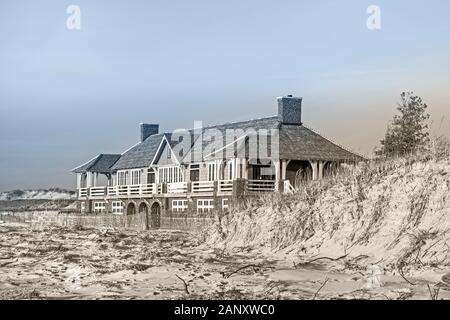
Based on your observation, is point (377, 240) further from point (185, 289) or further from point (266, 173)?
point (266, 173)

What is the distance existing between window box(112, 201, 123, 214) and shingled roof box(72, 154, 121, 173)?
6.90 metres

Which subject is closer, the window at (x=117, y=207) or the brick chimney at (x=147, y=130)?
the window at (x=117, y=207)

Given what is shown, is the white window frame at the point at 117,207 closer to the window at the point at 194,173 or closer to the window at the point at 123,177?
the window at the point at 123,177

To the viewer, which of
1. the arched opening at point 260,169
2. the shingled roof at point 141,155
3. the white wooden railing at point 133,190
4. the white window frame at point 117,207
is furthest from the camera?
the shingled roof at point 141,155

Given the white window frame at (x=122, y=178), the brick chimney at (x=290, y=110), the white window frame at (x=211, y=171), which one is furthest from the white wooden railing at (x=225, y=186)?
the white window frame at (x=122, y=178)

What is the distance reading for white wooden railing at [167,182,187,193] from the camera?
139 feet

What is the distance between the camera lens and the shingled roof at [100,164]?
Answer: 5942cm

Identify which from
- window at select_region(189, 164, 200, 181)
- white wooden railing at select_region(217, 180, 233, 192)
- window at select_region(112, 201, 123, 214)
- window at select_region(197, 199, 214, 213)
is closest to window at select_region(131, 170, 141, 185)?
window at select_region(112, 201, 123, 214)

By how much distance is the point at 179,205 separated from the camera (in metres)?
43.0

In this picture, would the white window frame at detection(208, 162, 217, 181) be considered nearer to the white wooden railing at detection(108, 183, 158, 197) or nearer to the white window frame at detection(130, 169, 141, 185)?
the white wooden railing at detection(108, 183, 158, 197)

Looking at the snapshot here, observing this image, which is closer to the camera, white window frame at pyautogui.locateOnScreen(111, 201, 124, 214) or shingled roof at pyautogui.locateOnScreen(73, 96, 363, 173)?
shingled roof at pyautogui.locateOnScreen(73, 96, 363, 173)

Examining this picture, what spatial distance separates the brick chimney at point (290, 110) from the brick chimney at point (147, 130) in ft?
66.2

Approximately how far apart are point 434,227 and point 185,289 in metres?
6.59

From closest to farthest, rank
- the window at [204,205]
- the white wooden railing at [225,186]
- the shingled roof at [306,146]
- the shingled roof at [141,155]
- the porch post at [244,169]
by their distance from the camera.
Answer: the white wooden railing at [225,186], the porch post at [244,169], the window at [204,205], the shingled roof at [306,146], the shingled roof at [141,155]
